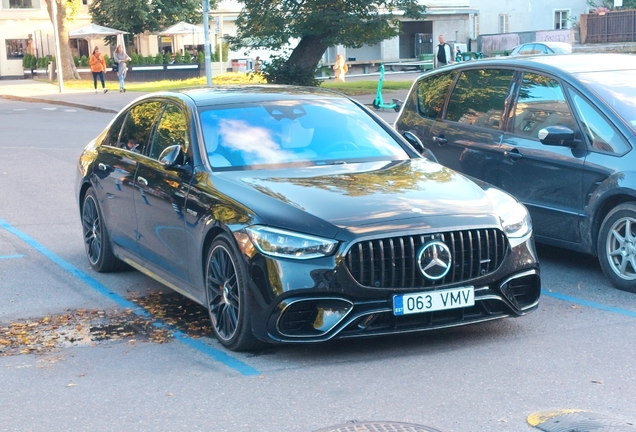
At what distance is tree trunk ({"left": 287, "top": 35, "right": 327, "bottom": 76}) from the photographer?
111 feet

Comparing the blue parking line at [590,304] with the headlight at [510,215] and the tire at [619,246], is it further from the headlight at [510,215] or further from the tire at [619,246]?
the headlight at [510,215]

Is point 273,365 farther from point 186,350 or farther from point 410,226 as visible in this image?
point 410,226

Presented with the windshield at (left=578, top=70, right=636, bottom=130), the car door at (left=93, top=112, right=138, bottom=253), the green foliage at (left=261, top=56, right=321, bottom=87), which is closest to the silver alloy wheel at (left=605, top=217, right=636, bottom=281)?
the windshield at (left=578, top=70, right=636, bottom=130)

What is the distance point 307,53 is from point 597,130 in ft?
88.7

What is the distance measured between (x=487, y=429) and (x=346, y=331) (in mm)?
1308

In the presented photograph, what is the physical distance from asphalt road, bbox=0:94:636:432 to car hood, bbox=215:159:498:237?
78cm

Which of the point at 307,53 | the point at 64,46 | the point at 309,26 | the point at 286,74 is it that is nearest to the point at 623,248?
the point at 309,26

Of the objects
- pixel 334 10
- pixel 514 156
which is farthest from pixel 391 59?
pixel 514 156

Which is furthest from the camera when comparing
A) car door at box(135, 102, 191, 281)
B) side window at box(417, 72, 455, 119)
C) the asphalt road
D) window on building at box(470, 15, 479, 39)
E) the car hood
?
window on building at box(470, 15, 479, 39)

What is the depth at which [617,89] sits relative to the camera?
7957 mm

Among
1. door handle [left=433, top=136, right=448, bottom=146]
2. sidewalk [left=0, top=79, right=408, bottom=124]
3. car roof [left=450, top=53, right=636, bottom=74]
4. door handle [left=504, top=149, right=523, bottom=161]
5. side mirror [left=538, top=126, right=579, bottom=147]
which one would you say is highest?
car roof [left=450, top=53, right=636, bottom=74]

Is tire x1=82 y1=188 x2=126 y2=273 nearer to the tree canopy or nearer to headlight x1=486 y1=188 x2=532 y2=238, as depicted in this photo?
headlight x1=486 y1=188 x2=532 y2=238

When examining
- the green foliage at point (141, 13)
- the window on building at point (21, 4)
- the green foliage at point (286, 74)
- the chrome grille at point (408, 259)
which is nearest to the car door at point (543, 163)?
the chrome grille at point (408, 259)

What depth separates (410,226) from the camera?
5.61 meters
